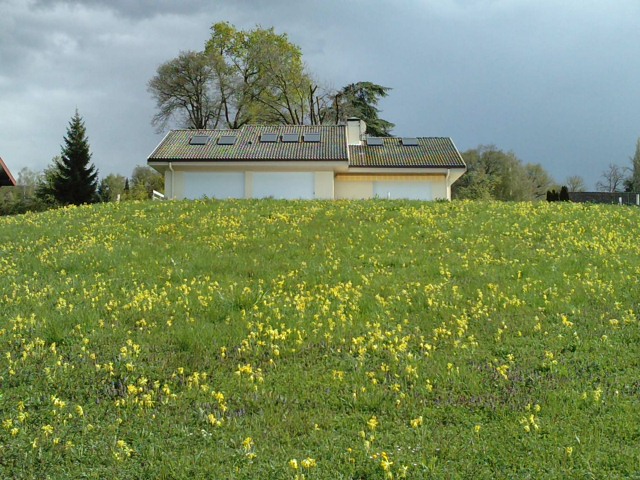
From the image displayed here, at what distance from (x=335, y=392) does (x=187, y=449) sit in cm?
154

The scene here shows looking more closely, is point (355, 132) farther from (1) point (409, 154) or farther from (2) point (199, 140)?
(2) point (199, 140)

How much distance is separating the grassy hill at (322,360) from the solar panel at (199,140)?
20.4 metres

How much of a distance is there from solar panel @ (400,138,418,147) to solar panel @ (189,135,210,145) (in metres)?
12.3

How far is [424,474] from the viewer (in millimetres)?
3848

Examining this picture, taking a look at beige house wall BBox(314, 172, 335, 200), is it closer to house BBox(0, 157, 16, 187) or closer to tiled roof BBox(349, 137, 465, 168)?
tiled roof BBox(349, 137, 465, 168)

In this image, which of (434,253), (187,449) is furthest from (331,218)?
(187,449)

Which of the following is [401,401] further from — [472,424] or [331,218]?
[331,218]

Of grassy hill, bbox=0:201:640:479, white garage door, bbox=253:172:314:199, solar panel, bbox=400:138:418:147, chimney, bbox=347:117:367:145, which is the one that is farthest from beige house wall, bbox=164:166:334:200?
grassy hill, bbox=0:201:640:479

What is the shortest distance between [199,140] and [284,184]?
619 cm

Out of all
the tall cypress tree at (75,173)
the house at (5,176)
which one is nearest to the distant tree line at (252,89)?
the tall cypress tree at (75,173)

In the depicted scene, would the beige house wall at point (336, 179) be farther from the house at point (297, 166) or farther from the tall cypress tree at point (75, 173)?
the tall cypress tree at point (75, 173)

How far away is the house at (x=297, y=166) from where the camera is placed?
2941cm

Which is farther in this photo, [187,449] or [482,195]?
[482,195]

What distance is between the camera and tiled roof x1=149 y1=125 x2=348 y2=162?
29.3 meters
